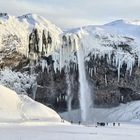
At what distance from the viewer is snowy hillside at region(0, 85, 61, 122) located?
55.5m

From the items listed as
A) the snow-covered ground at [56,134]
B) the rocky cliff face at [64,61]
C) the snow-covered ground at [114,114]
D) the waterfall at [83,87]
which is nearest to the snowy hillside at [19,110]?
the snow-covered ground at [56,134]

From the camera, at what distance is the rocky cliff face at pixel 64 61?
91312 mm

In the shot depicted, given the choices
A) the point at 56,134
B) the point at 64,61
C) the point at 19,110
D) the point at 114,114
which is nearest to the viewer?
the point at 56,134

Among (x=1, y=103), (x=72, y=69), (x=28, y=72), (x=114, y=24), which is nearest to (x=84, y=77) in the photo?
(x=72, y=69)

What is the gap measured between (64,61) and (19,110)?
116ft

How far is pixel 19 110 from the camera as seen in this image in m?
58.0

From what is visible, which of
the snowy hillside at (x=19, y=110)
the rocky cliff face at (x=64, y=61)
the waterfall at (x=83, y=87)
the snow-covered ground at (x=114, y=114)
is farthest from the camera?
the waterfall at (x=83, y=87)

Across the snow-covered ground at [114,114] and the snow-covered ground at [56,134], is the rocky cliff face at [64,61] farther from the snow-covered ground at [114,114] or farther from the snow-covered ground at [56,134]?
the snow-covered ground at [56,134]

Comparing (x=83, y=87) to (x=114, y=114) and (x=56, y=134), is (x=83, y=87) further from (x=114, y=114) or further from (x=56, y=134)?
(x=56, y=134)

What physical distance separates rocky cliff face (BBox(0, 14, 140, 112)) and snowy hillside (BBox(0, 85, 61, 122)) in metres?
29.4

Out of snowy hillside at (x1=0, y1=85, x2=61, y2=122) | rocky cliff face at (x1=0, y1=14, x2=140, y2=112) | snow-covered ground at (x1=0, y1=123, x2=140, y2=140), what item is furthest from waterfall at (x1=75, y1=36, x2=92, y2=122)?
snow-covered ground at (x1=0, y1=123, x2=140, y2=140)

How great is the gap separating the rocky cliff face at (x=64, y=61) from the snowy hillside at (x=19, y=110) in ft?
96.5

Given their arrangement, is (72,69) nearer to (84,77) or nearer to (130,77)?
(84,77)

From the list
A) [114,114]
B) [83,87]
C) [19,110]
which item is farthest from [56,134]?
[83,87]
